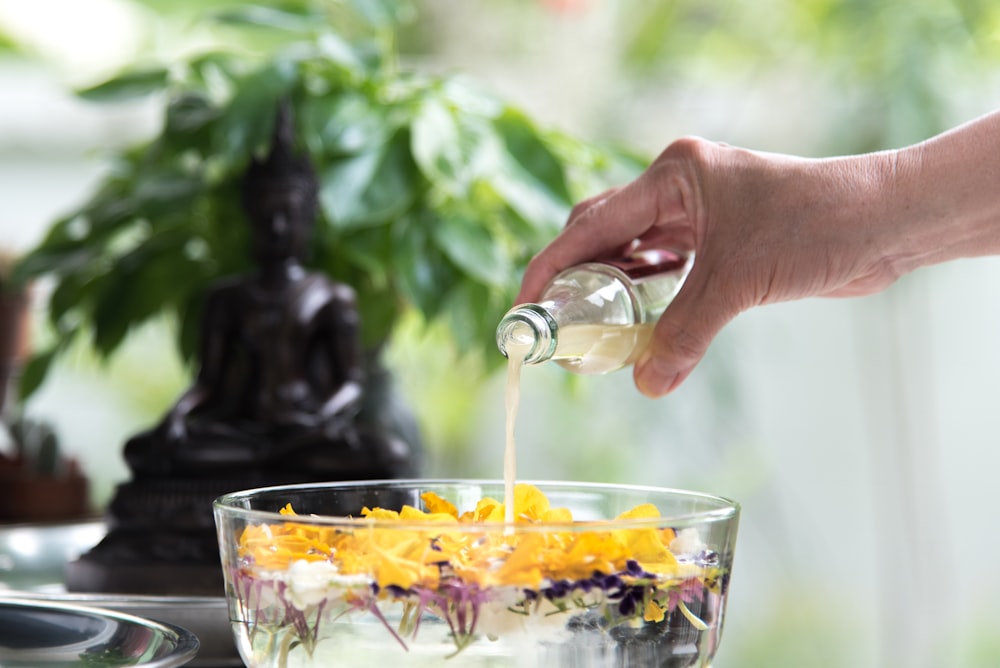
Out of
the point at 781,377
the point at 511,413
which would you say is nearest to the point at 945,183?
the point at 511,413

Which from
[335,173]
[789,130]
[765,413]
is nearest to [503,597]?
[335,173]

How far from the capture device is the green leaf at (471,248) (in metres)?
1.19

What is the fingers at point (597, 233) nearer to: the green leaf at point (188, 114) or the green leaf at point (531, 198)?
the green leaf at point (531, 198)

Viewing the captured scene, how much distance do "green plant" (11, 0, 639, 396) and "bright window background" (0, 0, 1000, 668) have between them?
1352 millimetres

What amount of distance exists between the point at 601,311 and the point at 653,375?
0.21ft

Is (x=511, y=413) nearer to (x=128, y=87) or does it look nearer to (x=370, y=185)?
(x=370, y=185)

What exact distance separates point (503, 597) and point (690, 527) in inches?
4.0

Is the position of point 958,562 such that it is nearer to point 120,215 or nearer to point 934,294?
point 934,294

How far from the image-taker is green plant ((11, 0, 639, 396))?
1188 mm

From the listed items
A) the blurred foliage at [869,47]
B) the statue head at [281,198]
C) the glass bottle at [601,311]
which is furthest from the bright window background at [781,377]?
the glass bottle at [601,311]

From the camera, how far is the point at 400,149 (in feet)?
4.05

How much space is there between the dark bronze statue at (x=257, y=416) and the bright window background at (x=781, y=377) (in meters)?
1.54

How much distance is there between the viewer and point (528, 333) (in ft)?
2.29

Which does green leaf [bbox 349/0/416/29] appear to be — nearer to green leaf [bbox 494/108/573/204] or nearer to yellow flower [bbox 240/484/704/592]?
green leaf [bbox 494/108/573/204]
